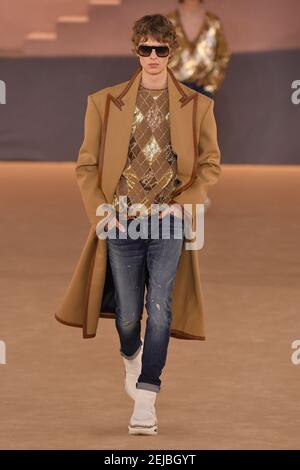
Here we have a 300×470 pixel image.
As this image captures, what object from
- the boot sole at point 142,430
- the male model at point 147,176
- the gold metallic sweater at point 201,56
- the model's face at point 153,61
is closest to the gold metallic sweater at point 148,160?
the male model at point 147,176

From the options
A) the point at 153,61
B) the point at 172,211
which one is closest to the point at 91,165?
the point at 172,211

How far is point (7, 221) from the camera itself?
43.1 ft

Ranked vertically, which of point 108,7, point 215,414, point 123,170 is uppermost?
point 108,7

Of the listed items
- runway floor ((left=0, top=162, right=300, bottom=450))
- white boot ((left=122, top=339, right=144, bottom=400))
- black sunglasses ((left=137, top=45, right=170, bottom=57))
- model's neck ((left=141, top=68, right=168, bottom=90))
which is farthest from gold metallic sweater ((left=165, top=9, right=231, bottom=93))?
black sunglasses ((left=137, top=45, right=170, bottom=57))

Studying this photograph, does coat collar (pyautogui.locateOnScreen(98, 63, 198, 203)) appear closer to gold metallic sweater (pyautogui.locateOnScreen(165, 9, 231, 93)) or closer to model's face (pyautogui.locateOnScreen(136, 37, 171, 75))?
model's face (pyautogui.locateOnScreen(136, 37, 171, 75))

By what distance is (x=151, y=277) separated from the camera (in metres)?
5.91

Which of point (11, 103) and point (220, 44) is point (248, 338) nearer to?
point (220, 44)

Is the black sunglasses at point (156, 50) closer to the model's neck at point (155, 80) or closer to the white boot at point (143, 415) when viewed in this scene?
the model's neck at point (155, 80)

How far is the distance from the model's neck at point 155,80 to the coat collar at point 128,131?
30 mm

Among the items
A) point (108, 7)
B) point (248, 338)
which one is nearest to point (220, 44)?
point (248, 338)

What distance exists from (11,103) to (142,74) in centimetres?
1387

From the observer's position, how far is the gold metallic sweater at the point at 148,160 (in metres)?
5.88

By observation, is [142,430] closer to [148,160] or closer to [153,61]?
[148,160]

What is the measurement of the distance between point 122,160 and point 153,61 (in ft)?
1.22
